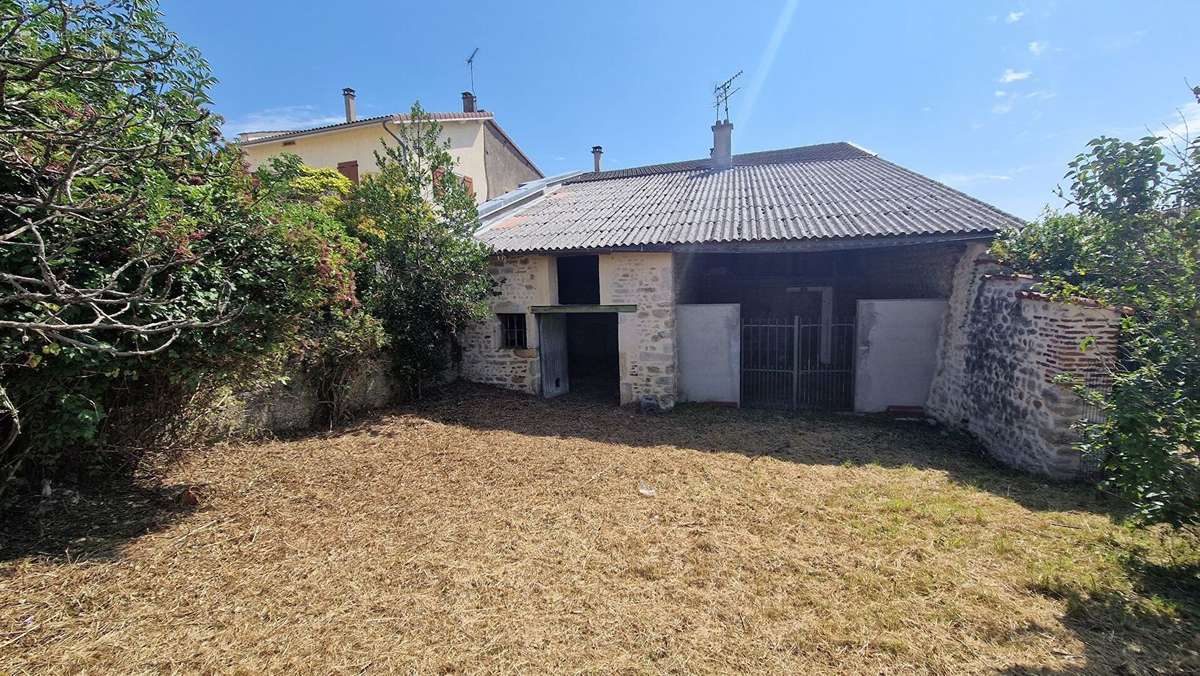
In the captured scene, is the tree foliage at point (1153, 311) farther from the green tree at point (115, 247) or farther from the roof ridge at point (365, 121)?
the roof ridge at point (365, 121)

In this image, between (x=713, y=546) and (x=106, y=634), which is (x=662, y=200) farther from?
(x=106, y=634)

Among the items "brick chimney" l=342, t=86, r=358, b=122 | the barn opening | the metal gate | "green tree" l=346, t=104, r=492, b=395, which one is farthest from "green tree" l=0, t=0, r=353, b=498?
"brick chimney" l=342, t=86, r=358, b=122

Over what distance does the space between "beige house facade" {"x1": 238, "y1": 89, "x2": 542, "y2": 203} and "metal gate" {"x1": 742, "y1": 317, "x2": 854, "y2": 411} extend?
1093cm

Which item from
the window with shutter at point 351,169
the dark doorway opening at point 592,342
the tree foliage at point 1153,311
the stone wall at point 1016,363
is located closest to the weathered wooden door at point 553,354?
the dark doorway opening at point 592,342

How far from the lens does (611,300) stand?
8.44 meters

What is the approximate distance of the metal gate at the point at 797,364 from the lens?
8.28m

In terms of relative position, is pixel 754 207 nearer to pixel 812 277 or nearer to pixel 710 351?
pixel 812 277

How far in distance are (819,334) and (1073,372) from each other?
150 inches

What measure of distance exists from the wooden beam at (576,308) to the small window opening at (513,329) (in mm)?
553

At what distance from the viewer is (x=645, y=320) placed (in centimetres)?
829

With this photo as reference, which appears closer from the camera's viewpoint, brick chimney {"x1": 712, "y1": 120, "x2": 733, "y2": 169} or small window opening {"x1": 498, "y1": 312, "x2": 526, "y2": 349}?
small window opening {"x1": 498, "y1": 312, "x2": 526, "y2": 349}

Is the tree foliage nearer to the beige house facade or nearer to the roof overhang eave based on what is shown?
the roof overhang eave

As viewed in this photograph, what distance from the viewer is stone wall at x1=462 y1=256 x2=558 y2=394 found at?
8.84m

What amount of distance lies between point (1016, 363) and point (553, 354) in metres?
7.44
